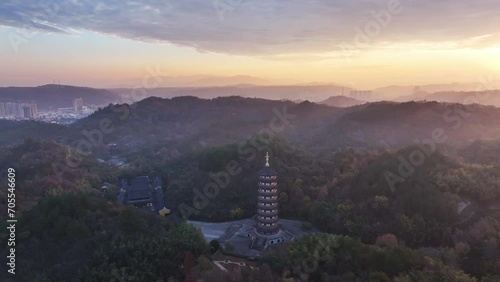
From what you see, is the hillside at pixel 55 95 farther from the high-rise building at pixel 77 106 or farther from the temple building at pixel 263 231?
the temple building at pixel 263 231

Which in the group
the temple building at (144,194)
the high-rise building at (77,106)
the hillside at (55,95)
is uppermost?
the hillside at (55,95)

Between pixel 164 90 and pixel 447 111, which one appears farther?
pixel 164 90

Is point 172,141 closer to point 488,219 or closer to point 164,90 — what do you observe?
point 488,219

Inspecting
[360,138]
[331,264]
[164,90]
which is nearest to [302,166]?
[331,264]
